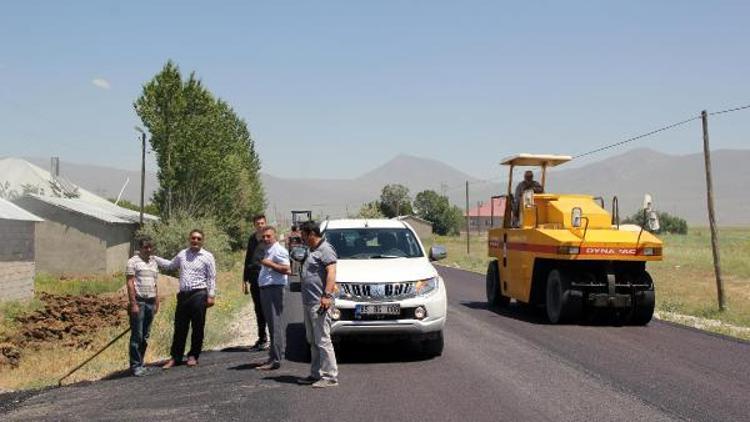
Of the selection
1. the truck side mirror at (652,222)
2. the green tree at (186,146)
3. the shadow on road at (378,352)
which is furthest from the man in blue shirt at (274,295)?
the green tree at (186,146)

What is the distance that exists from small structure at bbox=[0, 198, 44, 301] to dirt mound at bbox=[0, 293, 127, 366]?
945mm

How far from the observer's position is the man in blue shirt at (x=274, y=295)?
943cm

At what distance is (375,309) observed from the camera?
31.3 ft

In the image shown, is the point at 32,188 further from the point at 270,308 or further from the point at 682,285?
the point at 270,308

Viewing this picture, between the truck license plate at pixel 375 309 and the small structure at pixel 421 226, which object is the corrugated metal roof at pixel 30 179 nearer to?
the truck license plate at pixel 375 309

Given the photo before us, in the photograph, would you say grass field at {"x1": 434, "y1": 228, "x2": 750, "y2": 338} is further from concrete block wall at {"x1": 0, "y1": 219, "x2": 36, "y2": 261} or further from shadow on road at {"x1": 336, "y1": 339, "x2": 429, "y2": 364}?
concrete block wall at {"x1": 0, "y1": 219, "x2": 36, "y2": 261}

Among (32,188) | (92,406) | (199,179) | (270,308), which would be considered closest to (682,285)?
(270,308)

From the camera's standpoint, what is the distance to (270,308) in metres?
9.52

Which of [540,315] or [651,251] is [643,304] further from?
[540,315]

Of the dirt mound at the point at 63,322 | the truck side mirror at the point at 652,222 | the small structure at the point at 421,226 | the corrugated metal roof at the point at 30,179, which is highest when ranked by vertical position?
the corrugated metal roof at the point at 30,179

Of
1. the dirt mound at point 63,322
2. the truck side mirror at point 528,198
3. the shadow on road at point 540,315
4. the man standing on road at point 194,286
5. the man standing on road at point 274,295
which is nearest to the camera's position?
the man standing on road at point 274,295

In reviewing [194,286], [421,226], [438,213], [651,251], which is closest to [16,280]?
[194,286]

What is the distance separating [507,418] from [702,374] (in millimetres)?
3548

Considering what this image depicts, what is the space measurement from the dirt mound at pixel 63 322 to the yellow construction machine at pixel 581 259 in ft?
32.6
